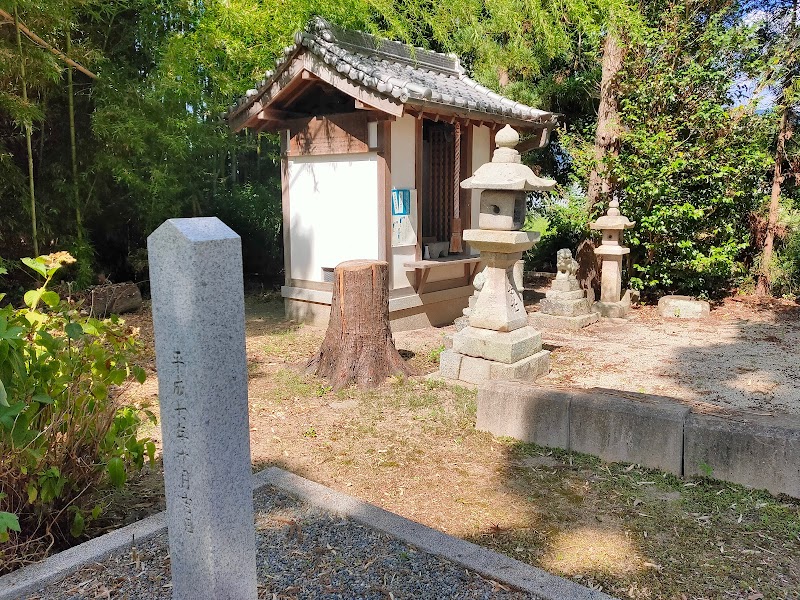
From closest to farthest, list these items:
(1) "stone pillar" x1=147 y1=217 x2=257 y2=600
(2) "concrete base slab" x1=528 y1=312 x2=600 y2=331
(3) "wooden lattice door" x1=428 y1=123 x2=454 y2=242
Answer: (1) "stone pillar" x1=147 y1=217 x2=257 y2=600, (2) "concrete base slab" x1=528 y1=312 x2=600 y2=331, (3) "wooden lattice door" x1=428 y1=123 x2=454 y2=242

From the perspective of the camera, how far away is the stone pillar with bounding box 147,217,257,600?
2.02 m

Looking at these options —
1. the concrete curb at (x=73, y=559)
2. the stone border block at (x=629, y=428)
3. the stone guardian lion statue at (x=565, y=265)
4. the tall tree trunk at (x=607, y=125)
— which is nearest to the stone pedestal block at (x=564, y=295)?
the stone guardian lion statue at (x=565, y=265)

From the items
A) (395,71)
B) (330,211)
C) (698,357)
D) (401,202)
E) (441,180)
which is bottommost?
(698,357)

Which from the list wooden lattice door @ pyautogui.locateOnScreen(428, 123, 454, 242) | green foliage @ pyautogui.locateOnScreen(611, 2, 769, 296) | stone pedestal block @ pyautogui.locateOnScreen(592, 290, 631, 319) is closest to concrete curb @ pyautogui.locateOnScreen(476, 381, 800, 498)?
wooden lattice door @ pyautogui.locateOnScreen(428, 123, 454, 242)

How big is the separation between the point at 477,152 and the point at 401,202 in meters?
2.03

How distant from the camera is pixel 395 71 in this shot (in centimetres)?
888

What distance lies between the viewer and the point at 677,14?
10562 millimetres

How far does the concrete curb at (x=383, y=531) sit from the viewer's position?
259cm

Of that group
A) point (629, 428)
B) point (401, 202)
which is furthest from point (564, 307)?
point (629, 428)

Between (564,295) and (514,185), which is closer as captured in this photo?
(514,185)

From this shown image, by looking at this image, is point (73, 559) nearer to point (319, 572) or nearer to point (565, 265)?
point (319, 572)

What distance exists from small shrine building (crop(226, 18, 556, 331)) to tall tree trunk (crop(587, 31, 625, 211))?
158 centimetres

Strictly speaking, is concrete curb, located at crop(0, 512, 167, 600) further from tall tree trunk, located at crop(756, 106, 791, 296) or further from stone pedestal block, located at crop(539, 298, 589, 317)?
tall tree trunk, located at crop(756, 106, 791, 296)

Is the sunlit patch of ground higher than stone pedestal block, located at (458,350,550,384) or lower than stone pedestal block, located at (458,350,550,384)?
lower
